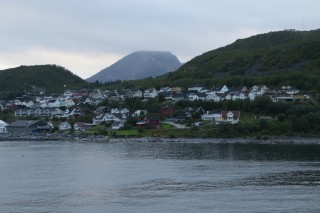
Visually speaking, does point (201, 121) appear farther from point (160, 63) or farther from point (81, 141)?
point (160, 63)

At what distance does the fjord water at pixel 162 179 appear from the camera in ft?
42.4

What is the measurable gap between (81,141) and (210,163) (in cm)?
1340

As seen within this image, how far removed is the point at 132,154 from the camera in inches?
942

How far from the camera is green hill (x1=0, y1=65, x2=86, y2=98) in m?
67.4

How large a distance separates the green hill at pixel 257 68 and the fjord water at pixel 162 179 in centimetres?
1742

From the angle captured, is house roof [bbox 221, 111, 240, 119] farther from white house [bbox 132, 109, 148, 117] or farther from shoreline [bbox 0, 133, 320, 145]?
white house [bbox 132, 109, 148, 117]

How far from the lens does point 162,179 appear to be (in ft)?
54.6

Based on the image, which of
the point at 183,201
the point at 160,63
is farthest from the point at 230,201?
the point at 160,63

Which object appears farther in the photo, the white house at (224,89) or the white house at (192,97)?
the white house at (224,89)

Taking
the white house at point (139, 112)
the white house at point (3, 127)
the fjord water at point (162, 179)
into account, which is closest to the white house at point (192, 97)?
the white house at point (139, 112)

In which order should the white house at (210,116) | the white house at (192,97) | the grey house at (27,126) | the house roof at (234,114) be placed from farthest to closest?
the white house at (192,97)
the grey house at (27,126)
the white house at (210,116)
the house roof at (234,114)

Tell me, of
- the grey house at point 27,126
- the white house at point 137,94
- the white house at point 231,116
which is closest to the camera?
the white house at point 231,116

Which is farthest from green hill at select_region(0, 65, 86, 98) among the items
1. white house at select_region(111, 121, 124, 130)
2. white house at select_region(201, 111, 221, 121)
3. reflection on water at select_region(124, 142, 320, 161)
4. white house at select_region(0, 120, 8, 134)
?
reflection on water at select_region(124, 142, 320, 161)

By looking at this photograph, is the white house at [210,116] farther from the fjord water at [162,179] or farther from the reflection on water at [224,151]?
the fjord water at [162,179]
